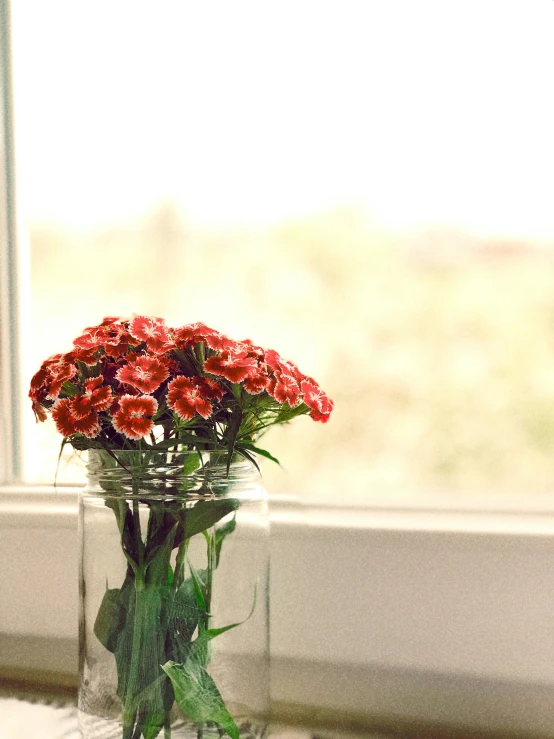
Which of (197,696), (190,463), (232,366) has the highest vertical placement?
(232,366)

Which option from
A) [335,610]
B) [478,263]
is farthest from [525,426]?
[335,610]

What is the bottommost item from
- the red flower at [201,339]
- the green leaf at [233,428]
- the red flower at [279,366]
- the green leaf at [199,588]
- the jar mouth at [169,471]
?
the green leaf at [199,588]

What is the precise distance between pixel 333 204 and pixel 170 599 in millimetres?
572

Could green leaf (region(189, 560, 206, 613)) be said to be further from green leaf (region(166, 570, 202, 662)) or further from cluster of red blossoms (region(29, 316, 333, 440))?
cluster of red blossoms (region(29, 316, 333, 440))

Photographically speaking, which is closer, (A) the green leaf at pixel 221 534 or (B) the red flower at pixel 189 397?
(B) the red flower at pixel 189 397

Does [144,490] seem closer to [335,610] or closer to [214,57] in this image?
[335,610]

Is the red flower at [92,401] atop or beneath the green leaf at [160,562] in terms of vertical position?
atop

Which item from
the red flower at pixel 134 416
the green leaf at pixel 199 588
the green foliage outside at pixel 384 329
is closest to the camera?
the red flower at pixel 134 416

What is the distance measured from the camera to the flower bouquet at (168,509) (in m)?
0.74

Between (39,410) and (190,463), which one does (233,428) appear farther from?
(39,410)

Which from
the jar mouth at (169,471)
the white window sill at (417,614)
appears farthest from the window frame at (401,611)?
the jar mouth at (169,471)

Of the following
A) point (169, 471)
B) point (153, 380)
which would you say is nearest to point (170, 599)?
point (169, 471)

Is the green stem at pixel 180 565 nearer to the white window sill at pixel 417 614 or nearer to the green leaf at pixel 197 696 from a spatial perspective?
the green leaf at pixel 197 696

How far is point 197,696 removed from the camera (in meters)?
0.79
